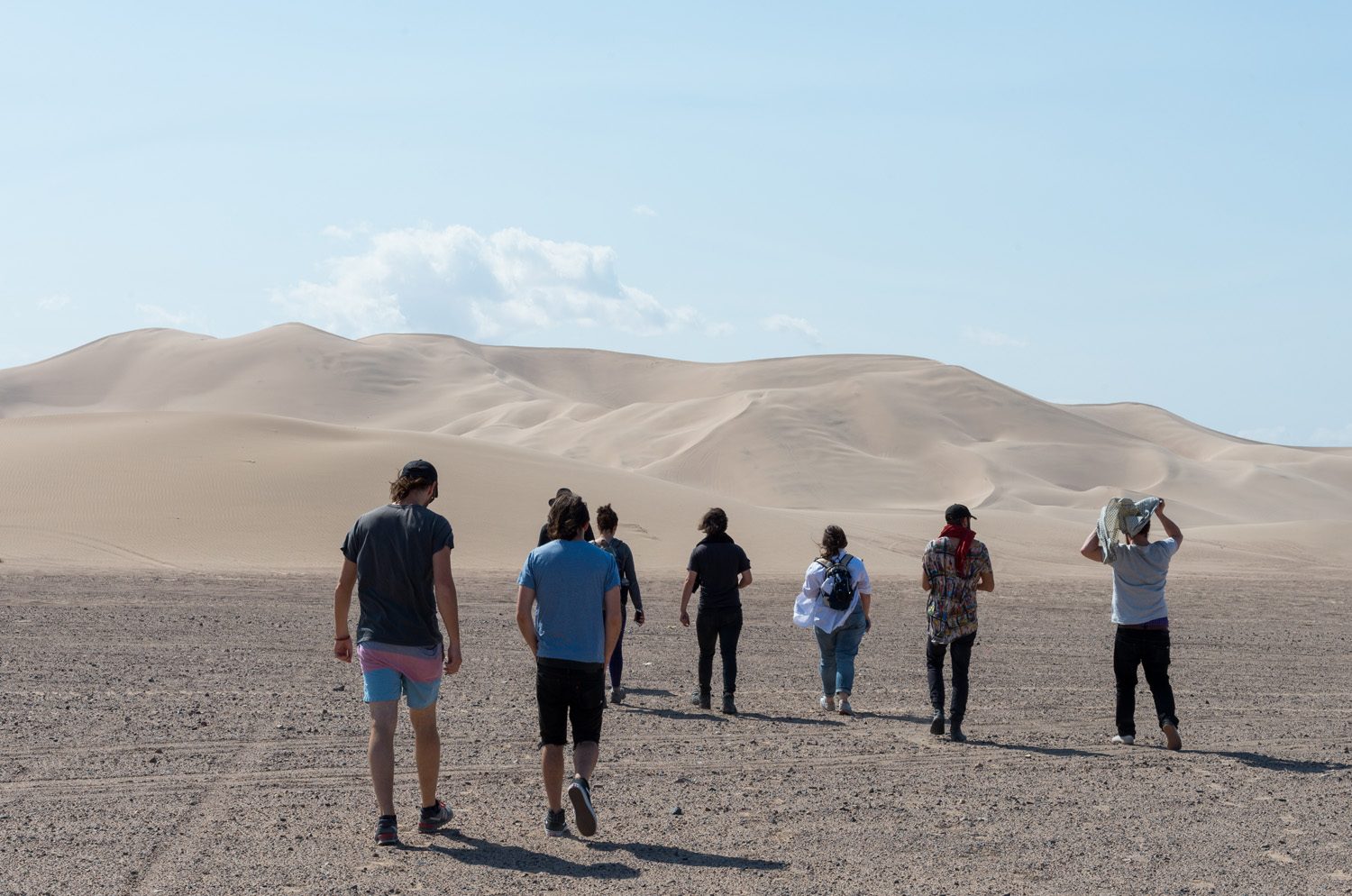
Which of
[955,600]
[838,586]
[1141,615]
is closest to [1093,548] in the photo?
[1141,615]

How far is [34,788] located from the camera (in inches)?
293

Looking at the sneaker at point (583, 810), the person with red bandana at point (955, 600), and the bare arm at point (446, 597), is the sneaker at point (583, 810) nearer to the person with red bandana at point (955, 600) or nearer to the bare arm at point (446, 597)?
the bare arm at point (446, 597)

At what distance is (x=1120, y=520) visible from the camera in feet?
30.7

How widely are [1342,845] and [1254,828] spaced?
0.46 meters

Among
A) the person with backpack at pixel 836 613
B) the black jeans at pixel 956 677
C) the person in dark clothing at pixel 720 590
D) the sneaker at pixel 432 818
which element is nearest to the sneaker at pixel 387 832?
the sneaker at pixel 432 818

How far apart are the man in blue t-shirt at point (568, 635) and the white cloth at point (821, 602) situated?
4278 millimetres

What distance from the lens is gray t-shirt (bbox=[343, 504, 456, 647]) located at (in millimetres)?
6480

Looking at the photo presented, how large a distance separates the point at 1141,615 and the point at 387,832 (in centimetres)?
571

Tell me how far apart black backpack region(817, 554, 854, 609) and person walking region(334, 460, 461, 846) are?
487 centimetres

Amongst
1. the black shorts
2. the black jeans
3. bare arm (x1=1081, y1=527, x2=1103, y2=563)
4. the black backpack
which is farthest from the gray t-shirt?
bare arm (x1=1081, y1=527, x2=1103, y2=563)

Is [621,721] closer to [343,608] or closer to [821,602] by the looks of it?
[821,602]

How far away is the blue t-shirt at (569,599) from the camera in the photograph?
6.73 meters

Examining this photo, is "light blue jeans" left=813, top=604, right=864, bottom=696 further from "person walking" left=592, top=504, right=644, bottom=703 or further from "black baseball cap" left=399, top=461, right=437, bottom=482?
"black baseball cap" left=399, top=461, right=437, bottom=482

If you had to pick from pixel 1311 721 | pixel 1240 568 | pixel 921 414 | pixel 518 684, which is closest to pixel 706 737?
pixel 518 684
